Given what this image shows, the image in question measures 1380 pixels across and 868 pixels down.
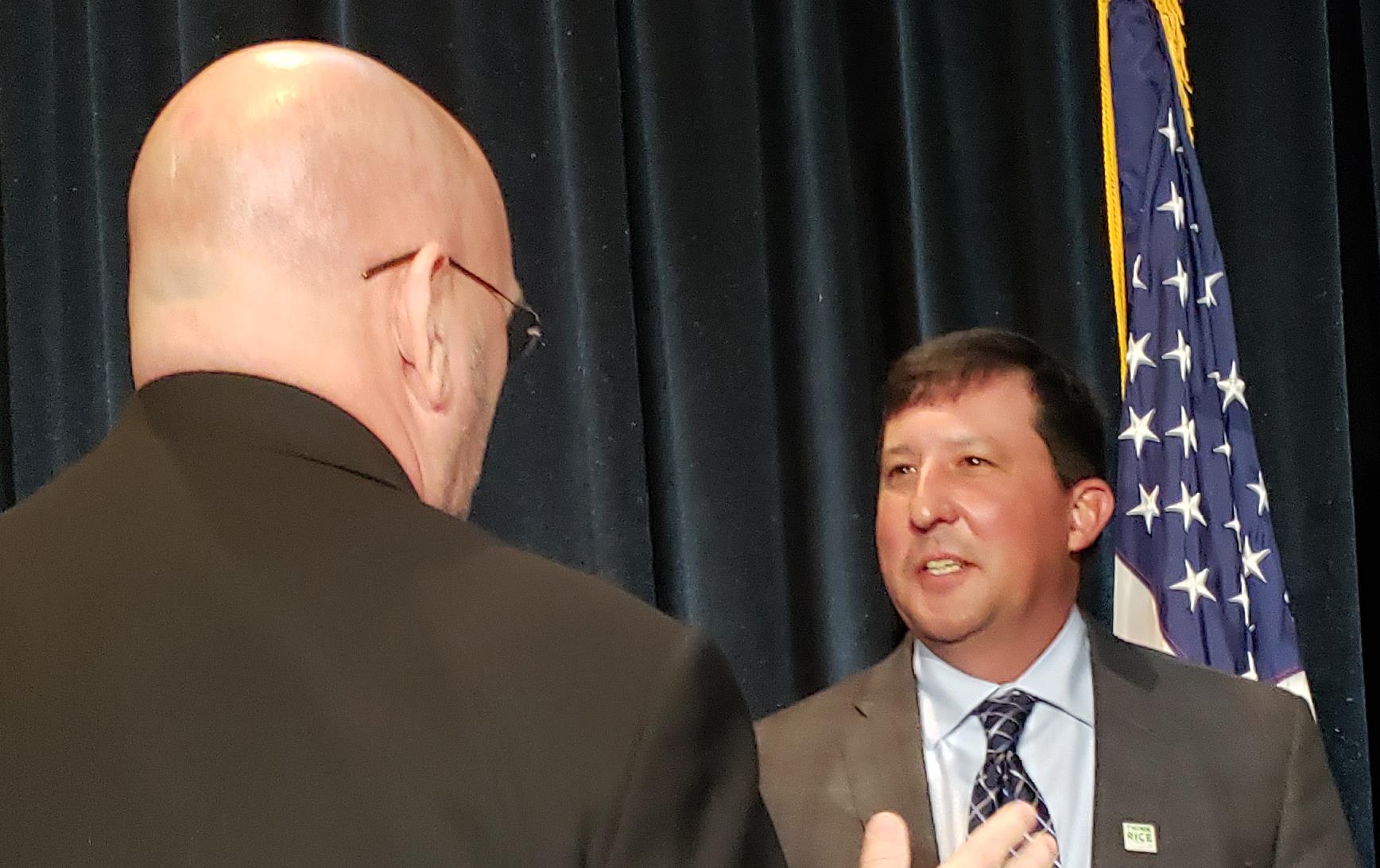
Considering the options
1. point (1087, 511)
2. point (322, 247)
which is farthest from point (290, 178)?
point (1087, 511)

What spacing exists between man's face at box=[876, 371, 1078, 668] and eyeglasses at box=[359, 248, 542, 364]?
1.29 meters

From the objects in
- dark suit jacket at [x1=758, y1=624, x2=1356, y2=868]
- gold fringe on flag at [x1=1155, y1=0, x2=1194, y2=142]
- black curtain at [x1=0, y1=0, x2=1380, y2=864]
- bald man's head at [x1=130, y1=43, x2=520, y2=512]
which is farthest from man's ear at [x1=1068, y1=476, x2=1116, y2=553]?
bald man's head at [x1=130, y1=43, x2=520, y2=512]

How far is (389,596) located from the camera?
0.89m

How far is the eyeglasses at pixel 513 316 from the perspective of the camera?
1.04 meters

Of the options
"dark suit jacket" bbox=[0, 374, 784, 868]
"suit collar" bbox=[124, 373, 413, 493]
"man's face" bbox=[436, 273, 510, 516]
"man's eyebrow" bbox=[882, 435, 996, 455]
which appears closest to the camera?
"dark suit jacket" bbox=[0, 374, 784, 868]

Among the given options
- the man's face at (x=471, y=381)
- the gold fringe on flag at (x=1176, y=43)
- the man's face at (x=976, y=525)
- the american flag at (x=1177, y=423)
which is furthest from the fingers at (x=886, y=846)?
the gold fringe on flag at (x=1176, y=43)

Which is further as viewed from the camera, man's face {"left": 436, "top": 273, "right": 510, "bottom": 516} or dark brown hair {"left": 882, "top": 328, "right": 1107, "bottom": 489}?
dark brown hair {"left": 882, "top": 328, "right": 1107, "bottom": 489}

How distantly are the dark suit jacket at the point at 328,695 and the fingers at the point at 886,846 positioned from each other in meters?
0.16

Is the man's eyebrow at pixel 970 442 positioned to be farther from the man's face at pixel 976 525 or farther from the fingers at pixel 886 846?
the fingers at pixel 886 846

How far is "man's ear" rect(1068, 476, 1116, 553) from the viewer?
2.57m

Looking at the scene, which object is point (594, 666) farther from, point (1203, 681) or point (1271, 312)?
point (1271, 312)

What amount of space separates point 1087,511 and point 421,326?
1788 mm

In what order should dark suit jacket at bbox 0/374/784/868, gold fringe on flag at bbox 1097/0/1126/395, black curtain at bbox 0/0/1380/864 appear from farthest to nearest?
1. gold fringe on flag at bbox 1097/0/1126/395
2. black curtain at bbox 0/0/1380/864
3. dark suit jacket at bbox 0/374/784/868

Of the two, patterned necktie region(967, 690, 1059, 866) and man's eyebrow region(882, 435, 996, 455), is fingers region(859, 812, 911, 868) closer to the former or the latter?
→ patterned necktie region(967, 690, 1059, 866)
